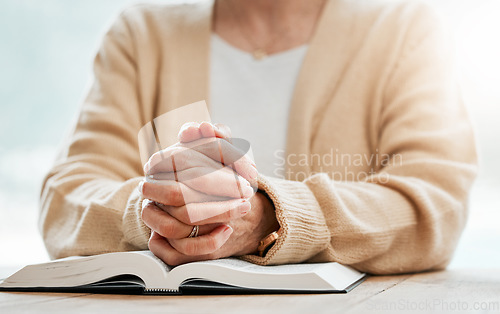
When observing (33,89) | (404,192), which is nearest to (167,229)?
(404,192)

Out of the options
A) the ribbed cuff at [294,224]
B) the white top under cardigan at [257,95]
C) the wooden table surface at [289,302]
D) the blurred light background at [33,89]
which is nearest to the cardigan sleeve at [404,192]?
the ribbed cuff at [294,224]

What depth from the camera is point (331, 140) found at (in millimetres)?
1021

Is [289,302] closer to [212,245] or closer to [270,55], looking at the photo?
[212,245]

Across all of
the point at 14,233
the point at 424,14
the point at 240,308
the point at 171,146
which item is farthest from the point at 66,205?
the point at 14,233

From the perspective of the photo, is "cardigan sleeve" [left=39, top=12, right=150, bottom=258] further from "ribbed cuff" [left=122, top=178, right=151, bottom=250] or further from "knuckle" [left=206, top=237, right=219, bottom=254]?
"knuckle" [left=206, top=237, right=219, bottom=254]

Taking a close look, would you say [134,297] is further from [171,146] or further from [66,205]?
[66,205]

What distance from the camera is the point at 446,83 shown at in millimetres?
990

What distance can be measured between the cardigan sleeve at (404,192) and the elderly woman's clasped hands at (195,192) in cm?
8

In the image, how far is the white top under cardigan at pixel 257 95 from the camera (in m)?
1.04

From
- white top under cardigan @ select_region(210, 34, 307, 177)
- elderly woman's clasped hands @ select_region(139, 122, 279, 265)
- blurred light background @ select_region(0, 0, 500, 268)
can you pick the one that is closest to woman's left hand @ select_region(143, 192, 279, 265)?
elderly woman's clasped hands @ select_region(139, 122, 279, 265)

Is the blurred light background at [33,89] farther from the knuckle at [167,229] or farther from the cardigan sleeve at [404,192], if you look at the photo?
the knuckle at [167,229]

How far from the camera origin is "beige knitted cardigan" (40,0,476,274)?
728 mm

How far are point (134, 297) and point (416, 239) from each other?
49 cm

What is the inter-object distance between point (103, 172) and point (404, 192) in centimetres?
58
